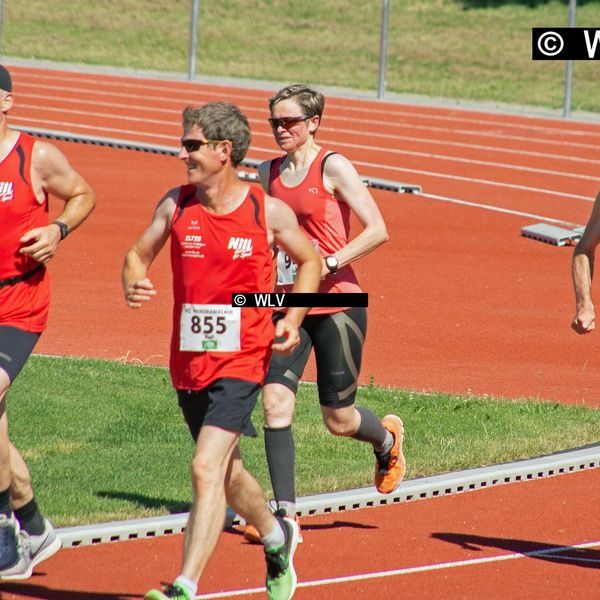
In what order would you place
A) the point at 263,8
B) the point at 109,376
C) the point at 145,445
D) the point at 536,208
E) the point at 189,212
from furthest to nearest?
1. the point at 263,8
2. the point at 536,208
3. the point at 109,376
4. the point at 145,445
5. the point at 189,212

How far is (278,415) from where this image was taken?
6980 mm

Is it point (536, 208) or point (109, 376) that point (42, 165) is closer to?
point (109, 376)

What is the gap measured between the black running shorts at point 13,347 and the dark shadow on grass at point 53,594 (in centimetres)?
89

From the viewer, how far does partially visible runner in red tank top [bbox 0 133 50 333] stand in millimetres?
6141

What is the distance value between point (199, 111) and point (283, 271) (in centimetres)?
136

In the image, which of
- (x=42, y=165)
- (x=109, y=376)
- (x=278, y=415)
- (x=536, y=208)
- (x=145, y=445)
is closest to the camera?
(x=42, y=165)

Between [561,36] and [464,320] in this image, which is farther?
[561,36]

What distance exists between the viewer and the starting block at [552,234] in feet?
56.1

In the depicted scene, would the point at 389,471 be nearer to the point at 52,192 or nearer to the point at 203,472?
the point at 203,472

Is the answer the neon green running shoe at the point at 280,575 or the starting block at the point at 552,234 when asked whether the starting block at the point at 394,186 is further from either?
the neon green running shoe at the point at 280,575

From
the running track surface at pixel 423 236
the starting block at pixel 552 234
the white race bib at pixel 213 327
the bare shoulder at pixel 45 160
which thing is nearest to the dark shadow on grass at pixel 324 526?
the white race bib at pixel 213 327

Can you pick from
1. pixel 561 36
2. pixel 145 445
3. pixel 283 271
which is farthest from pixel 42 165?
pixel 561 36

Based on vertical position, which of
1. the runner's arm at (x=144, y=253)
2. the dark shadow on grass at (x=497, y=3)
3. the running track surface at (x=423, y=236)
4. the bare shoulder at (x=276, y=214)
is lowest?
the running track surface at (x=423, y=236)

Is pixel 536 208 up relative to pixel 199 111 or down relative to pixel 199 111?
down
